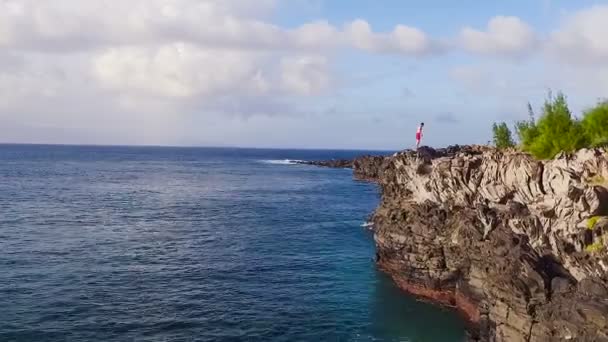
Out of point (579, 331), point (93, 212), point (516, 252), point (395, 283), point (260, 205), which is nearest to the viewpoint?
point (579, 331)

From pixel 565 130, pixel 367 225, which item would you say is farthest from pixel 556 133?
pixel 367 225

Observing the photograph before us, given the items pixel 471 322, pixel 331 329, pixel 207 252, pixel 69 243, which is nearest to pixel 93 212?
pixel 69 243

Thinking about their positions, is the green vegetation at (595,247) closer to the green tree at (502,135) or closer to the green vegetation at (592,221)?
the green vegetation at (592,221)

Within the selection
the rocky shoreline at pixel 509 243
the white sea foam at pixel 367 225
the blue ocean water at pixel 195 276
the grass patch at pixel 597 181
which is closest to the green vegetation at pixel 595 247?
the rocky shoreline at pixel 509 243

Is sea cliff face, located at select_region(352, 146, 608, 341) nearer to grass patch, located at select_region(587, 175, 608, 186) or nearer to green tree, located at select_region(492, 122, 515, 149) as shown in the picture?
grass patch, located at select_region(587, 175, 608, 186)

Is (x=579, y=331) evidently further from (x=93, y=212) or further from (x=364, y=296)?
(x=93, y=212)

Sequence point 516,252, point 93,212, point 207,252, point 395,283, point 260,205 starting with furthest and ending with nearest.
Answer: point 260,205, point 93,212, point 207,252, point 395,283, point 516,252

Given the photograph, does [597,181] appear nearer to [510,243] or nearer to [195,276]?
[510,243]
